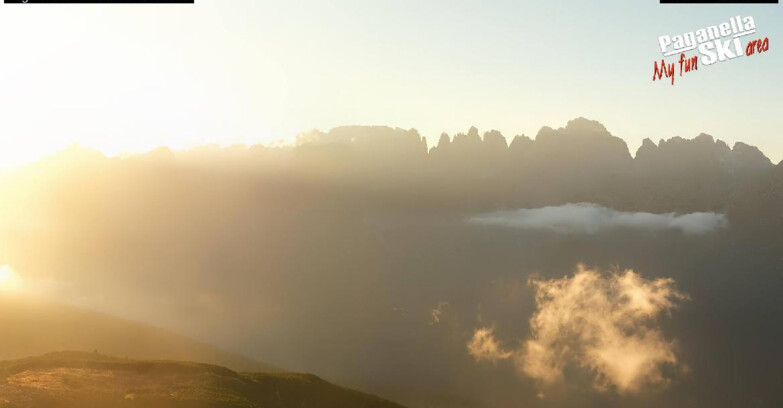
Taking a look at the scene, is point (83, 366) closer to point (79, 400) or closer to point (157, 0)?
point (79, 400)

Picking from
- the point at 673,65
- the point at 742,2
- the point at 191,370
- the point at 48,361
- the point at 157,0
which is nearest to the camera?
the point at 157,0

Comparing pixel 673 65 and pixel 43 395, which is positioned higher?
pixel 673 65

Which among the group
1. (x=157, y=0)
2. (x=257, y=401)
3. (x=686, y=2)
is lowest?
(x=257, y=401)

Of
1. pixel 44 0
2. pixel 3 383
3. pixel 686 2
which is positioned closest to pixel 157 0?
pixel 44 0

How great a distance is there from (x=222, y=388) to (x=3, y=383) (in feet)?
188

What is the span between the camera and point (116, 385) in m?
164

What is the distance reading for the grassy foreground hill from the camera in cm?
14050

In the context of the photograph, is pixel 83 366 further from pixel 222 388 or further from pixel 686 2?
pixel 686 2

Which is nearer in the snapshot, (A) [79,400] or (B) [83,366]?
(A) [79,400]

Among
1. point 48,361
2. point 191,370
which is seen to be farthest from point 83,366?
point 191,370

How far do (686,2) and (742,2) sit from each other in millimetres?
19732

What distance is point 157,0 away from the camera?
74.7 m

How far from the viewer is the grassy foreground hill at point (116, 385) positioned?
14050 cm

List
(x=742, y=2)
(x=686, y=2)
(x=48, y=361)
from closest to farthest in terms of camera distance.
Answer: (x=686, y=2) → (x=742, y=2) → (x=48, y=361)
